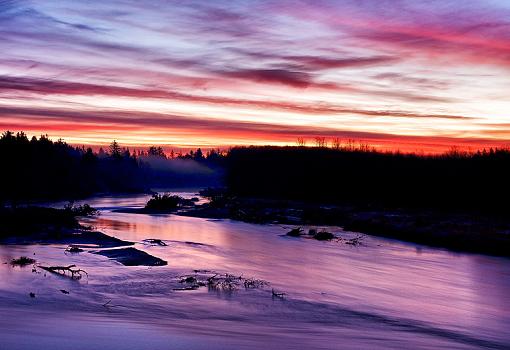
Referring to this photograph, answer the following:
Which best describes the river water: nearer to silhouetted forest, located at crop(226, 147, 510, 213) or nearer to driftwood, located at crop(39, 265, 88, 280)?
driftwood, located at crop(39, 265, 88, 280)

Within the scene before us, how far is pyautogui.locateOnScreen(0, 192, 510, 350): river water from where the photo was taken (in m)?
13.9

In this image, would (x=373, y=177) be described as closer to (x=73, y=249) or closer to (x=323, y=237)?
(x=323, y=237)

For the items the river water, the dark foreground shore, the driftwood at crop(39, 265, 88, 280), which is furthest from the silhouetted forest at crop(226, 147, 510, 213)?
the driftwood at crop(39, 265, 88, 280)

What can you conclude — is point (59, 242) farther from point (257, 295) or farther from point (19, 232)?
point (257, 295)

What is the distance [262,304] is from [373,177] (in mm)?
86433

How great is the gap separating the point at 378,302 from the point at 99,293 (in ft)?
32.0

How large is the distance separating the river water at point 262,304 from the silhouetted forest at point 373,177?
1796 inches

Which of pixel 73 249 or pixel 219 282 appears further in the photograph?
pixel 73 249

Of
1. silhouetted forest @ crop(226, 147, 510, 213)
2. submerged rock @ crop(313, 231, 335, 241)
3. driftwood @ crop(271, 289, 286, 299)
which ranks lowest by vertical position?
submerged rock @ crop(313, 231, 335, 241)

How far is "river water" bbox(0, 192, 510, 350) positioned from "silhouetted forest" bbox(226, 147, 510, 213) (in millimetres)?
45631

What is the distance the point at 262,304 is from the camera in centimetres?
1888

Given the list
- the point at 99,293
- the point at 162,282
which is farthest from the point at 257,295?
the point at 99,293

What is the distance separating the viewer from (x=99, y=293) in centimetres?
1911

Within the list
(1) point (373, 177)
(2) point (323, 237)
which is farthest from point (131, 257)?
(1) point (373, 177)
